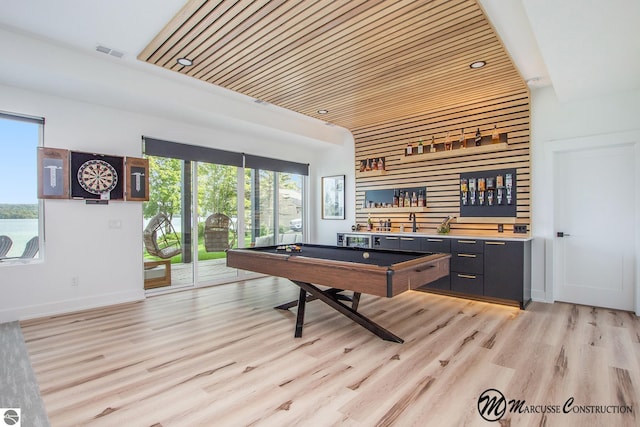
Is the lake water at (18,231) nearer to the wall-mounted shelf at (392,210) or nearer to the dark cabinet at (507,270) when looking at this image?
the wall-mounted shelf at (392,210)

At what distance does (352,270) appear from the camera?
9.27 ft

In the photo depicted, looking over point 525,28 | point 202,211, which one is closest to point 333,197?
point 202,211

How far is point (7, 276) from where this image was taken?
3840mm

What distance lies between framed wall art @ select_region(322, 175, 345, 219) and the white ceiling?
154 inches

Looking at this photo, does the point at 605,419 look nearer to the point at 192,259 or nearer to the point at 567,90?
the point at 567,90

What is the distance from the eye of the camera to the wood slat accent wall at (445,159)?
4.75 metres

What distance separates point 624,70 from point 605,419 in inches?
135

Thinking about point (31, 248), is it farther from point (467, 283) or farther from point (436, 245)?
point (467, 283)

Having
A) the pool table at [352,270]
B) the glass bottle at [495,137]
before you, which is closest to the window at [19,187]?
the pool table at [352,270]

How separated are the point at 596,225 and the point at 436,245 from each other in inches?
78.5

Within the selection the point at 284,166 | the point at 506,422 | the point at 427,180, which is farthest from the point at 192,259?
the point at 506,422

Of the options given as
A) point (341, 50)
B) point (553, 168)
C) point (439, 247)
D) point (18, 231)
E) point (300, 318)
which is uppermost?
point (341, 50)

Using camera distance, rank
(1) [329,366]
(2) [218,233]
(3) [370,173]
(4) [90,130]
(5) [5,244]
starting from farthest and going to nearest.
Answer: (3) [370,173] < (2) [218,233] < (4) [90,130] < (5) [5,244] < (1) [329,366]

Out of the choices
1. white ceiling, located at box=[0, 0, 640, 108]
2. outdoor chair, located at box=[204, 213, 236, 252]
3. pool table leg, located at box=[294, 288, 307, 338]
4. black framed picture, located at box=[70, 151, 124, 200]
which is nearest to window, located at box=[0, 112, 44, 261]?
black framed picture, located at box=[70, 151, 124, 200]
